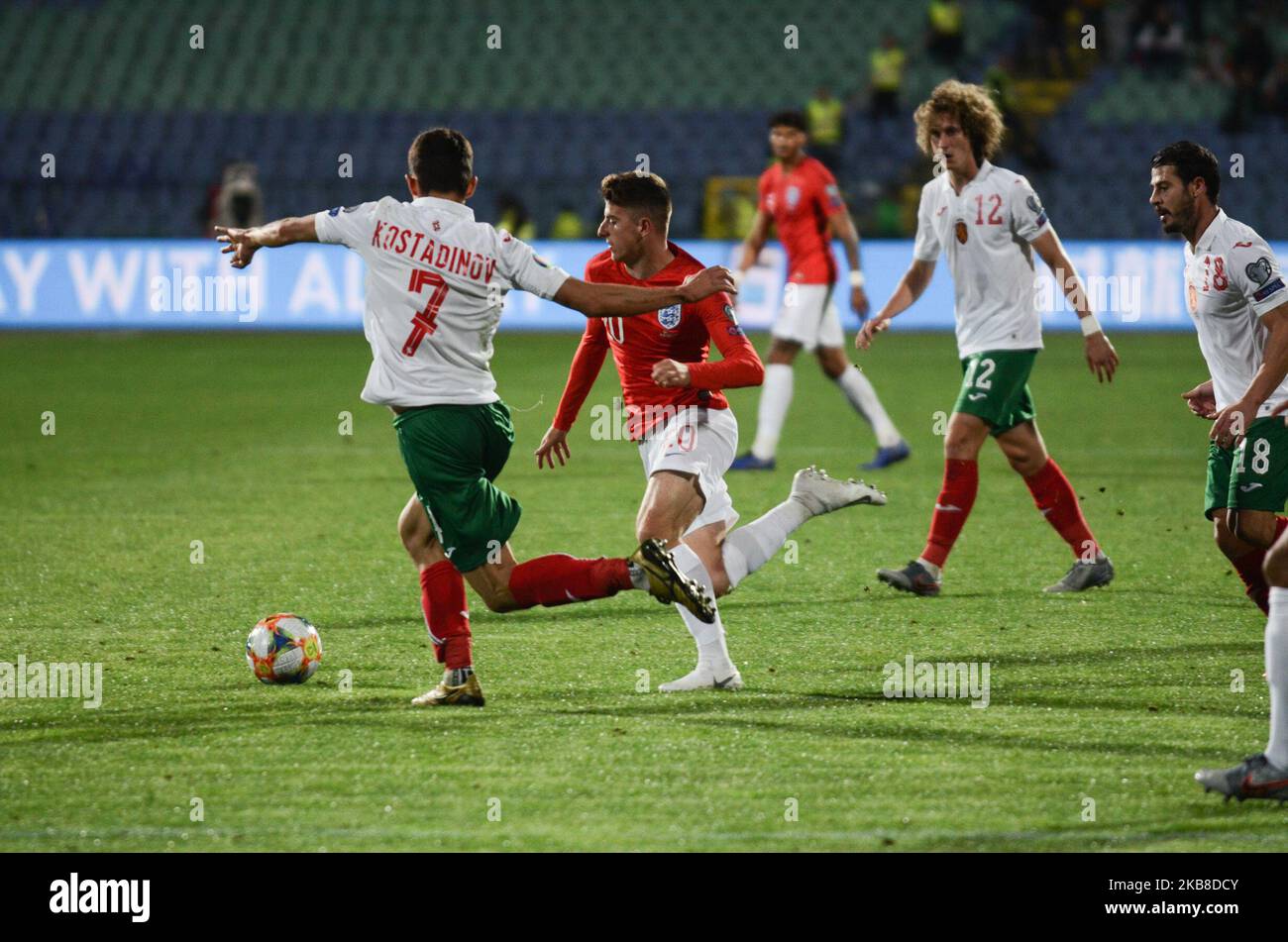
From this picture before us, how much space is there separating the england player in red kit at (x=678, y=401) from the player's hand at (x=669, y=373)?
14 cm

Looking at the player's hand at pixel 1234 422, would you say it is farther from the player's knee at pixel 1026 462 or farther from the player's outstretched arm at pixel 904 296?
the player's knee at pixel 1026 462

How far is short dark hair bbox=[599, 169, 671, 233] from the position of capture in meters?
5.93

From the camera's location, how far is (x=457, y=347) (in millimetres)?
5625

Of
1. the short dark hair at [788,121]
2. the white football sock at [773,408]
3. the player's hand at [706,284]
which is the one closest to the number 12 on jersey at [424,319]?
the player's hand at [706,284]

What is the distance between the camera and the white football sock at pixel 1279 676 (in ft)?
14.9

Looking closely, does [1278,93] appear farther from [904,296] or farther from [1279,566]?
[1279,566]

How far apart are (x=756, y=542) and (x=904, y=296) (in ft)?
6.48

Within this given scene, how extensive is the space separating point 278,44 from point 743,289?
42.5 feet

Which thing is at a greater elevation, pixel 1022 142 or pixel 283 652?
pixel 1022 142

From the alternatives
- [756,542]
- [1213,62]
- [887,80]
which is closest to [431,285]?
[756,542]

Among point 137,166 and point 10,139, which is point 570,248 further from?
point 10,139

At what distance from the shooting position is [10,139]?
1123 inches

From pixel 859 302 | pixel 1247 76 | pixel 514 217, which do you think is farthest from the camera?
pixel 1247 76
